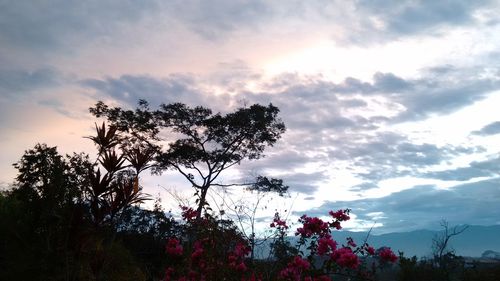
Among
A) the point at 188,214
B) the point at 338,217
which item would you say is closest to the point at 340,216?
the point at 338,217

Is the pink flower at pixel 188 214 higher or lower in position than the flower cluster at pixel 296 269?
higher

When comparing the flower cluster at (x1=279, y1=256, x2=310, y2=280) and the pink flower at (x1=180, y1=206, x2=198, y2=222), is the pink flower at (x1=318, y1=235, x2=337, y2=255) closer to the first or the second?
the flower cluster at (x1=279, y1=256, x2=310, y2=280)

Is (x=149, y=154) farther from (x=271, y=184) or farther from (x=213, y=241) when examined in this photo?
(x=271, y=184)

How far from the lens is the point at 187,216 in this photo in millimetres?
9102

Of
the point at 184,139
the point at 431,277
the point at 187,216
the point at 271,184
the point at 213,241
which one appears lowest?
the point at 431,277

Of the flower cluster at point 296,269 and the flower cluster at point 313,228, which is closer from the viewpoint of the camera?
the flower cluster at point 296,269

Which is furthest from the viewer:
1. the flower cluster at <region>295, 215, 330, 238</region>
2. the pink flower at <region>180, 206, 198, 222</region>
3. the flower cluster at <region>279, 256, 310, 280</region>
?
the pink flower at <region>180, 206, 198, 222</region>

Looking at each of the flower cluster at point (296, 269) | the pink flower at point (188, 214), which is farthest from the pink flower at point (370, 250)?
the pink flower at point (188, 214)

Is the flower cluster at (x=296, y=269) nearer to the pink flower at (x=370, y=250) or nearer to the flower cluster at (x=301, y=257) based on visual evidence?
the flower cluster at (x=301, y=257)

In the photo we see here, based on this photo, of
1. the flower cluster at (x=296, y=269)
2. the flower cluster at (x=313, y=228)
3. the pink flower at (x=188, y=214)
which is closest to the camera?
the flower cluster at (x=296, y=269)

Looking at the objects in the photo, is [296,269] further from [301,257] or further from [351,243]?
[351,243]

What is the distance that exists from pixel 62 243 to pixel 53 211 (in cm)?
45

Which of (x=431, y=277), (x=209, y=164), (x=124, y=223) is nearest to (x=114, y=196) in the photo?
(x=209, y=164)

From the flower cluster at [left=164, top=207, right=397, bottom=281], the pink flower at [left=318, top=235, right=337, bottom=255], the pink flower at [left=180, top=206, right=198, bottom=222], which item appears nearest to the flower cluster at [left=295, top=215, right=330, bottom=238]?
the flower cluster at [left=164, top=207, right=397, bottom=281]
